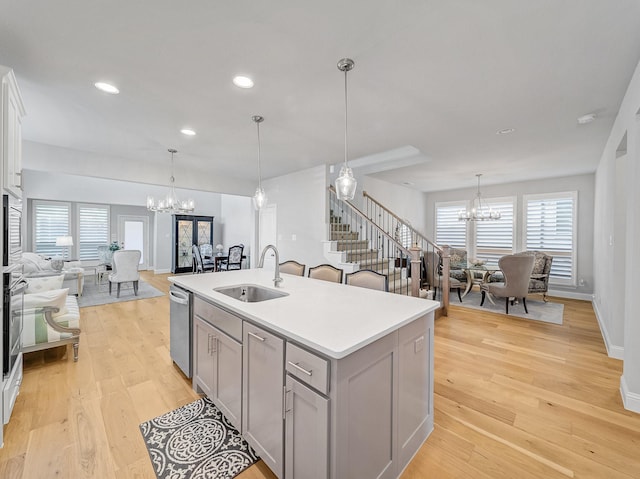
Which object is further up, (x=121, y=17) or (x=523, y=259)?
(x=121, y=17)

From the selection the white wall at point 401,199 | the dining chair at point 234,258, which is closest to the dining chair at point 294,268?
the white wall at point 401,199

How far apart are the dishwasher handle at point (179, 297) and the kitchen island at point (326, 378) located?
40cm

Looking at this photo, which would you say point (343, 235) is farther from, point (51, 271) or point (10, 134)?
point (51, 271)

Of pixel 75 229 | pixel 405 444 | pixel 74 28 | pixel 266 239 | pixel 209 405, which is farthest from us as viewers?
pixel 75 229

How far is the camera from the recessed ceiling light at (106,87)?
2.37 meters

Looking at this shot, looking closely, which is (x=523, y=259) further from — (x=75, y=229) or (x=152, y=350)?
(x=75, y=229)

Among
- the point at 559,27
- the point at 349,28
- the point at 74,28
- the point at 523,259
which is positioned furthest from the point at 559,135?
the point at 74,28

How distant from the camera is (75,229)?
27.0 feet

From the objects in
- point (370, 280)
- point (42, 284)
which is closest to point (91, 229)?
point (42, 284)

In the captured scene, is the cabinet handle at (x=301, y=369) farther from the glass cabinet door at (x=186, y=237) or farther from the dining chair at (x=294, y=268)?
the glass cabinet door at (x=186, y=237)

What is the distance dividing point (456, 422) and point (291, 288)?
1.62 metres

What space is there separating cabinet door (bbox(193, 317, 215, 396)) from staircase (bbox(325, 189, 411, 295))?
9.24 feet

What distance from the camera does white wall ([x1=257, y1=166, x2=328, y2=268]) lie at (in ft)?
16.9

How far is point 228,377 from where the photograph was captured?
188cm
